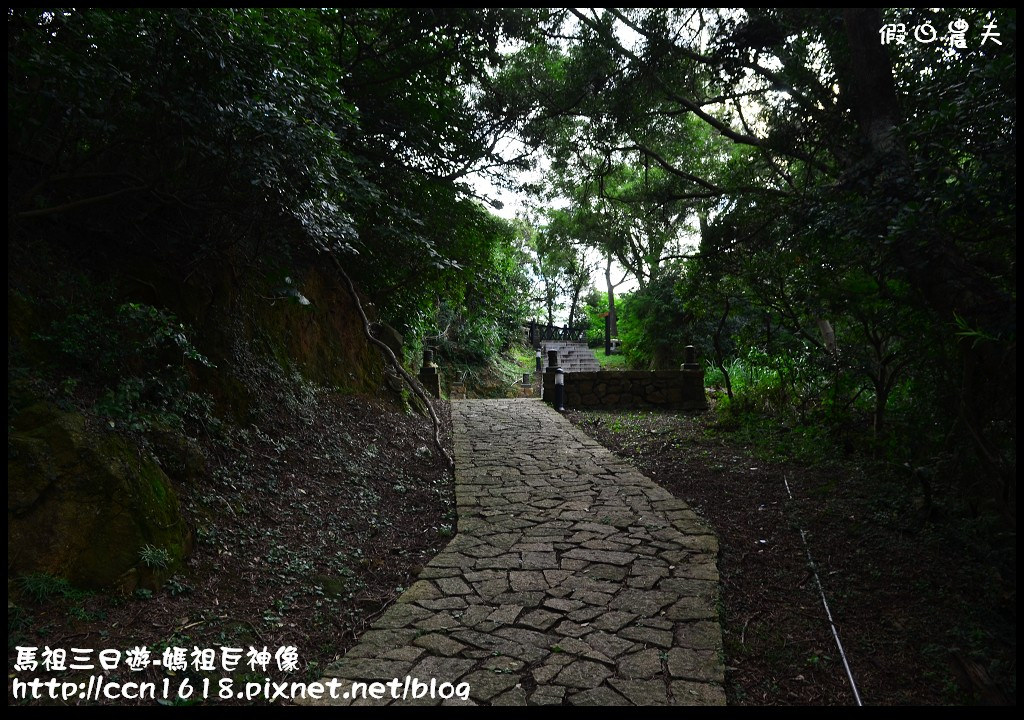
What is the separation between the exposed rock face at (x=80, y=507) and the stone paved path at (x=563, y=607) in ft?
4.34

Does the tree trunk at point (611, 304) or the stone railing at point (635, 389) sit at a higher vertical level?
the tree trunk at point (611, 304)

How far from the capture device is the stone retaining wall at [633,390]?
1245 centimetres

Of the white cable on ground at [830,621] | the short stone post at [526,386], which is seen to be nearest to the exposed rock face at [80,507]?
the white cable on ground at [830,621]

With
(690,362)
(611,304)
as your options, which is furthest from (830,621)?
(611,304)

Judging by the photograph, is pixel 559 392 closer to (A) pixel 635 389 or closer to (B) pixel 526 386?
(A) pixel 635 389

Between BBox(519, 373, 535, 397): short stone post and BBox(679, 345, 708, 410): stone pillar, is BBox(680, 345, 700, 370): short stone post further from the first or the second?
BBox(519, 373, 535, 397): short stone post

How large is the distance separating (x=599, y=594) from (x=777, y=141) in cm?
570

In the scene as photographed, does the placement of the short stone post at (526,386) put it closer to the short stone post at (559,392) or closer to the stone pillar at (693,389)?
the short stone post at (559,392)

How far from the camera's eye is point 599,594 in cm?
377

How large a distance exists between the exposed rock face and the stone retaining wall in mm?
10136

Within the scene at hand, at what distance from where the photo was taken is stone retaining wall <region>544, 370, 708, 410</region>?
12453 millimetres

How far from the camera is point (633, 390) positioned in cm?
1303

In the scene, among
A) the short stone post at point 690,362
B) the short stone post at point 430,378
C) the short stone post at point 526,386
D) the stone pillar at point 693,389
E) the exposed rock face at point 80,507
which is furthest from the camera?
the short stone post at point 526,386

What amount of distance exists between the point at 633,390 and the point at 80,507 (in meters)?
11.2
